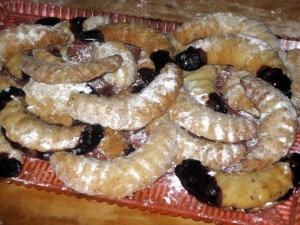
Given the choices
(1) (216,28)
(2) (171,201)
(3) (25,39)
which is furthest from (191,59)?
(3) (25,39)

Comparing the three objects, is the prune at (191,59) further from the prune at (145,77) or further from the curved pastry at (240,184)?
the curved pastry at (240,184)

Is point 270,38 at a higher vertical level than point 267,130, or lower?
higher

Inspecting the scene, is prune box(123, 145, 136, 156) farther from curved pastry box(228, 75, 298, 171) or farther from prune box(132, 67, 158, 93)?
curved pastry box(228, 75, 298, 171)

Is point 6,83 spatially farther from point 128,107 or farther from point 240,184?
point 240,184

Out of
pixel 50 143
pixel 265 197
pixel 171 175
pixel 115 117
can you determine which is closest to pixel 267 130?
pixel 265 197

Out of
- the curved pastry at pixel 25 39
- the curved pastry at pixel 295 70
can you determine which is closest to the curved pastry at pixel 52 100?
the curved pastry at pixel 25 39

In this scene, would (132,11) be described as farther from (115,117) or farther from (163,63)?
(115,117)
